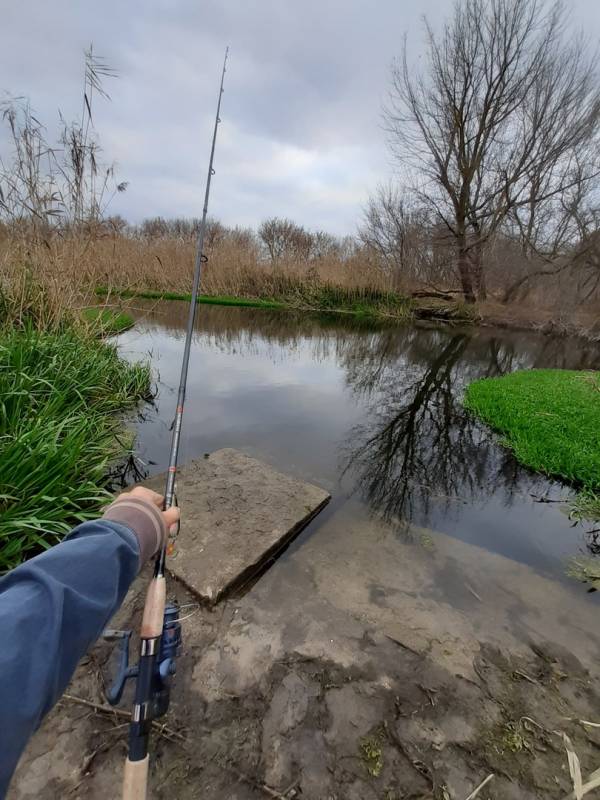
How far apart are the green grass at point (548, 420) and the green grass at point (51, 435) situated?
4400 mm

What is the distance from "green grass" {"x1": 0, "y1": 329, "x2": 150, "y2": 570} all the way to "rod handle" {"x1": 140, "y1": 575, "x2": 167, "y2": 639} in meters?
1.35

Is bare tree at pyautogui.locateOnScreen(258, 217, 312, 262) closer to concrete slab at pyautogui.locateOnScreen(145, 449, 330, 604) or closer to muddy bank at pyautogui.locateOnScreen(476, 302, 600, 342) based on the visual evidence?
muddy bank at pyautogui.locateOnScreen(476, 302, 600, 342)

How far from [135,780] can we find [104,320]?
7851 mm

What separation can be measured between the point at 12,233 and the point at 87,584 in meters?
4.69

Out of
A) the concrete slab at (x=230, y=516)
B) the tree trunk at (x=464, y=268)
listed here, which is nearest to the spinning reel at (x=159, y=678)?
the concrete slab at (x=230, y=516)

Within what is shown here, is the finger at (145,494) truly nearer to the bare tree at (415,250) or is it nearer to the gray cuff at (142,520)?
the gray cuff at (142,520)

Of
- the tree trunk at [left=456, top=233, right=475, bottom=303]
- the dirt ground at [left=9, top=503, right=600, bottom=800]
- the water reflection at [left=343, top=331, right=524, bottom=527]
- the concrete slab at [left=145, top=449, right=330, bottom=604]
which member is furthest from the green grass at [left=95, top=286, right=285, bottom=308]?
the dirt ground at [left=9, top=503, right=600, bottom=800]

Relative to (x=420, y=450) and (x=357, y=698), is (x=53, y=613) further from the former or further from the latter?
(x=420, y=450)

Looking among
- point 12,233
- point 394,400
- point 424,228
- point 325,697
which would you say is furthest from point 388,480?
point 424,228

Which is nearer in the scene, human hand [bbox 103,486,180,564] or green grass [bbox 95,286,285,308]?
human hand [bbox 103,486,180,564]

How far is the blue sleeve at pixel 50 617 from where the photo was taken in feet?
1.87

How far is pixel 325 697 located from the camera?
149 centimetres

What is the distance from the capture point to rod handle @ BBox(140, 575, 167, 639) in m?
0.98

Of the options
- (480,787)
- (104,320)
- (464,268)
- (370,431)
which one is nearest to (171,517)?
(480,787)
